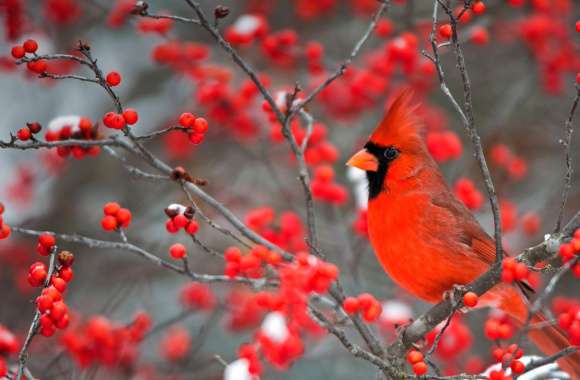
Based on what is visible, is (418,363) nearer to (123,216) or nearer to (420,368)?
(420,368)

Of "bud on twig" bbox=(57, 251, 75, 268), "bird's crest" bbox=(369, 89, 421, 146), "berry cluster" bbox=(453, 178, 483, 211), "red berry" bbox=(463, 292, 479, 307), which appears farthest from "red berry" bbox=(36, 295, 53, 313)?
"berry cluster" bbox=(453, 178, 483, 211)

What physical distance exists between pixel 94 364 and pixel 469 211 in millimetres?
1668

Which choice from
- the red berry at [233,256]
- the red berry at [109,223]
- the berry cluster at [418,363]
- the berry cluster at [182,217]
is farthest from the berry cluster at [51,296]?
the berry cluster at [418,363]

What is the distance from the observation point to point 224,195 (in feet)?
16.1

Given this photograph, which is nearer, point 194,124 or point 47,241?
point 47,241

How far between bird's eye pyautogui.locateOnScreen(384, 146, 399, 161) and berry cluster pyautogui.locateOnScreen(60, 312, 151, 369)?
Result: 1.19 m

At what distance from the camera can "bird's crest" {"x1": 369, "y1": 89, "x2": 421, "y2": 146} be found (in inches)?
123

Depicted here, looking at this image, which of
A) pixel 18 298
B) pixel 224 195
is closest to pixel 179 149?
pixel 224 195

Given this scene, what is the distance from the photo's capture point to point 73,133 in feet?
8.38

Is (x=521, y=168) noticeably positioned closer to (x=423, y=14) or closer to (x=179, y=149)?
(x=423, y=14)

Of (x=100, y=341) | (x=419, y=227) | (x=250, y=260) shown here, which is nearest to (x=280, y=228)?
(x=419, y=227)

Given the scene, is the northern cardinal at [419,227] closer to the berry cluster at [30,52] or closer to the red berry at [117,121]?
the red berry at [117,121]

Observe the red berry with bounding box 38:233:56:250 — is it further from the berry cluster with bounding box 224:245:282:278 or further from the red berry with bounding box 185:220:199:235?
the berry cluster with bounding box 224:245:282:278

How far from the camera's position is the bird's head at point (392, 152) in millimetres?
3170
